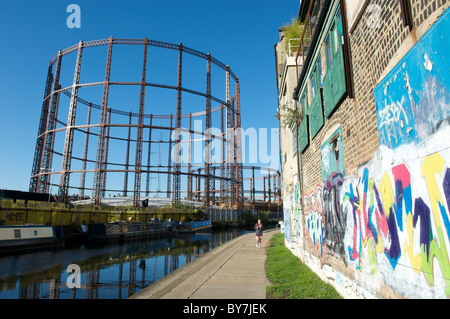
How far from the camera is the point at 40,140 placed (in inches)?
1716

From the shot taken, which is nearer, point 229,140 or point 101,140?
point 101,140

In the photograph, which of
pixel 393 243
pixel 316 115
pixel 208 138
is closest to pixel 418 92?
pixel 393 243

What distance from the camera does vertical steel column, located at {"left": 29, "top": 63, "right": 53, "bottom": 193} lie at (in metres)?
41.2

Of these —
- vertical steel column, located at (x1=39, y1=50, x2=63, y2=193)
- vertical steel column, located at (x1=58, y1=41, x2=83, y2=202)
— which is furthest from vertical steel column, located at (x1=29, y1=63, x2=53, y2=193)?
vertical steel column, located at (x1=58, y1=41, x2=83, y2=202)

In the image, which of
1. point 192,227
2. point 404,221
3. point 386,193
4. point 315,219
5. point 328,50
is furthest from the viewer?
point 192,227

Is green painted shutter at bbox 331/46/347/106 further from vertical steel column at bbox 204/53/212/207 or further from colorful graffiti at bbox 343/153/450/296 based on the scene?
vertical steel column at bbox 204/53/212/207

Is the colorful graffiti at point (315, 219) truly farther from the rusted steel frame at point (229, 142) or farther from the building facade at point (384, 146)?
the rusted steel frame at point (229, 142)

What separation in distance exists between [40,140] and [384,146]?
49834mm

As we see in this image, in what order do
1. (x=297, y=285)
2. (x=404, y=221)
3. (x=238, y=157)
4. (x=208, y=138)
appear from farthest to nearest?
(x=238, y=157) < (x=208, y=138) < (x=297, y=285) < (x=404, y=221)

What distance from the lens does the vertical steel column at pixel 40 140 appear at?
4116 centimetres

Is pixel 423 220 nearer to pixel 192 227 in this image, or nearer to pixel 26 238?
pixel 26 238
